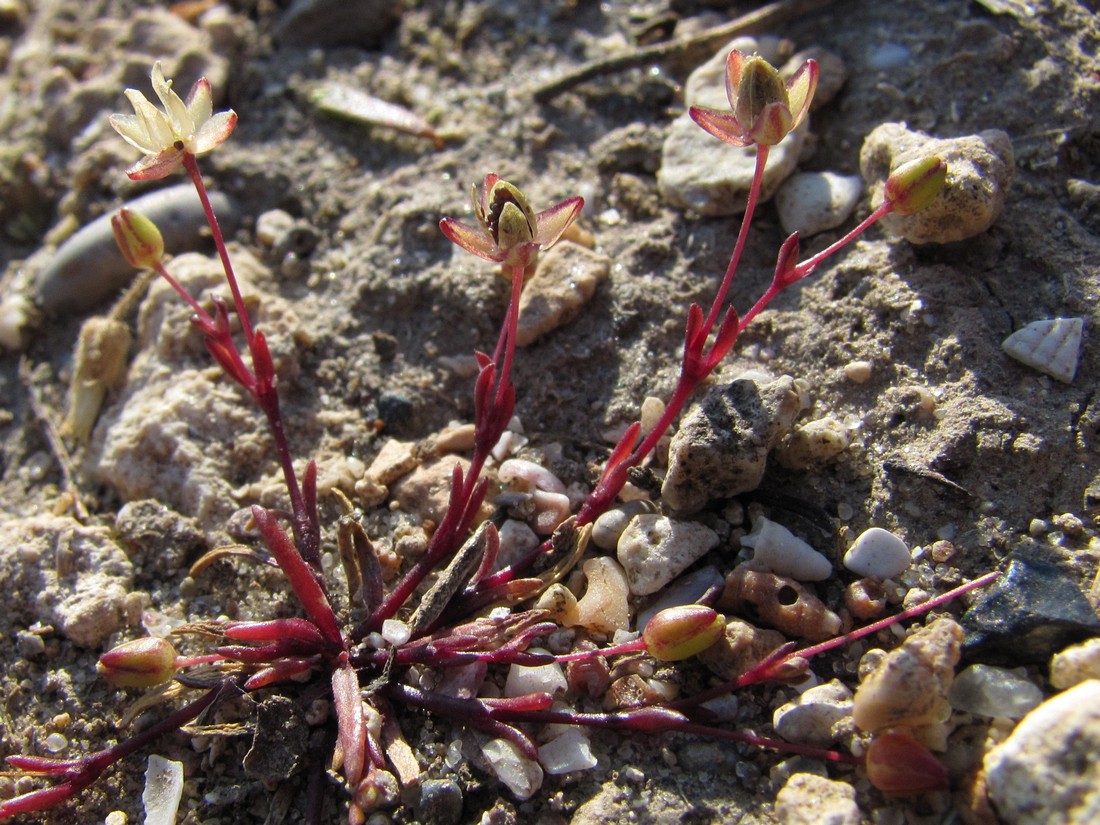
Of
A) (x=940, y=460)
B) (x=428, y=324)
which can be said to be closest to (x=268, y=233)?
(x=428, y=324)

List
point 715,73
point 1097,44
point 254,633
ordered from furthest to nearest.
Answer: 1. point 715,73
2. point 1097,44
3. point 254,633

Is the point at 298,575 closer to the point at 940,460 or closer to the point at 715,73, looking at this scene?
the point at 940,460

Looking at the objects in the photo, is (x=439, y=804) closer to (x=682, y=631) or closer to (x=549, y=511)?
(x=682, y=631)

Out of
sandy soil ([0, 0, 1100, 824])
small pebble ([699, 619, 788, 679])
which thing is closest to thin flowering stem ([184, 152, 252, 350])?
sandy soil ([0, 0, 1100, 824])

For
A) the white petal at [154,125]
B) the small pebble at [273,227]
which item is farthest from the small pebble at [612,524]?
the small pebble at [273,227]

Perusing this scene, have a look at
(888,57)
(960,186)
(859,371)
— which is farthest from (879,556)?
(888,57)

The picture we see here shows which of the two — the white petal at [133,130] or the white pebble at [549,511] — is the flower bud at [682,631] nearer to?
the white pebble at [549,511]

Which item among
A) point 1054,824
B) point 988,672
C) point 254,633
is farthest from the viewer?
point 254,633
